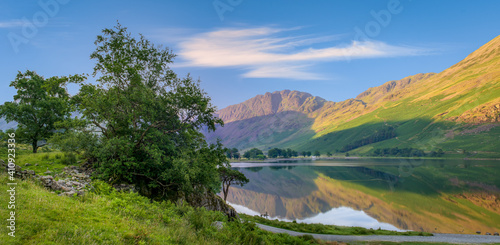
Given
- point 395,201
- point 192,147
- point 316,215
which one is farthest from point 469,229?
point 192,147

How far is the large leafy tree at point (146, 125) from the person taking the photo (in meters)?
23.0

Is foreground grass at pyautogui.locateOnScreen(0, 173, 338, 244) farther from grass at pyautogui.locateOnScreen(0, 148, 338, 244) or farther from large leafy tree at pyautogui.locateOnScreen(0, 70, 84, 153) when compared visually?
large leafy tree at pyautogui.locateOnScreen(0, 70, 84, 153)

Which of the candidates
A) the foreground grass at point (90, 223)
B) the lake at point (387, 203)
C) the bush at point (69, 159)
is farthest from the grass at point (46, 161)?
the lake at point (387, 203)

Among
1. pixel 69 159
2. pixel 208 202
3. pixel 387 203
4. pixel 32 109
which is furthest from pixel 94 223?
pixel 387 203

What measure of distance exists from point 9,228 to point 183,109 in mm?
A: 21689

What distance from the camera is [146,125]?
26.1m

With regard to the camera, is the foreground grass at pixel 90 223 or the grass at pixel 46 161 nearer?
the foreground grass at pixel 90 223

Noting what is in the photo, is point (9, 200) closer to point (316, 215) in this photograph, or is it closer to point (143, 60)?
point (143, 60)

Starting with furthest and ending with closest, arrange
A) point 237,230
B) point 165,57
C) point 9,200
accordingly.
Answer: point 165,57, point 237,230, point 9,200

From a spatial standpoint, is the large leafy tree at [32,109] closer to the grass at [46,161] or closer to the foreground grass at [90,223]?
the grass at [46,161]

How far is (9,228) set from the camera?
8.91 metres

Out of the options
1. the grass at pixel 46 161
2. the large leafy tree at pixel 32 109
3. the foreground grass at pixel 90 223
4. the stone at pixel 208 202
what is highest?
the large leafy tree at pixel 32 109

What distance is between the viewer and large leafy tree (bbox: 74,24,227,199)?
23.0m

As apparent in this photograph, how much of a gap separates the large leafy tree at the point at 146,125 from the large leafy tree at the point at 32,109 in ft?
46.2
